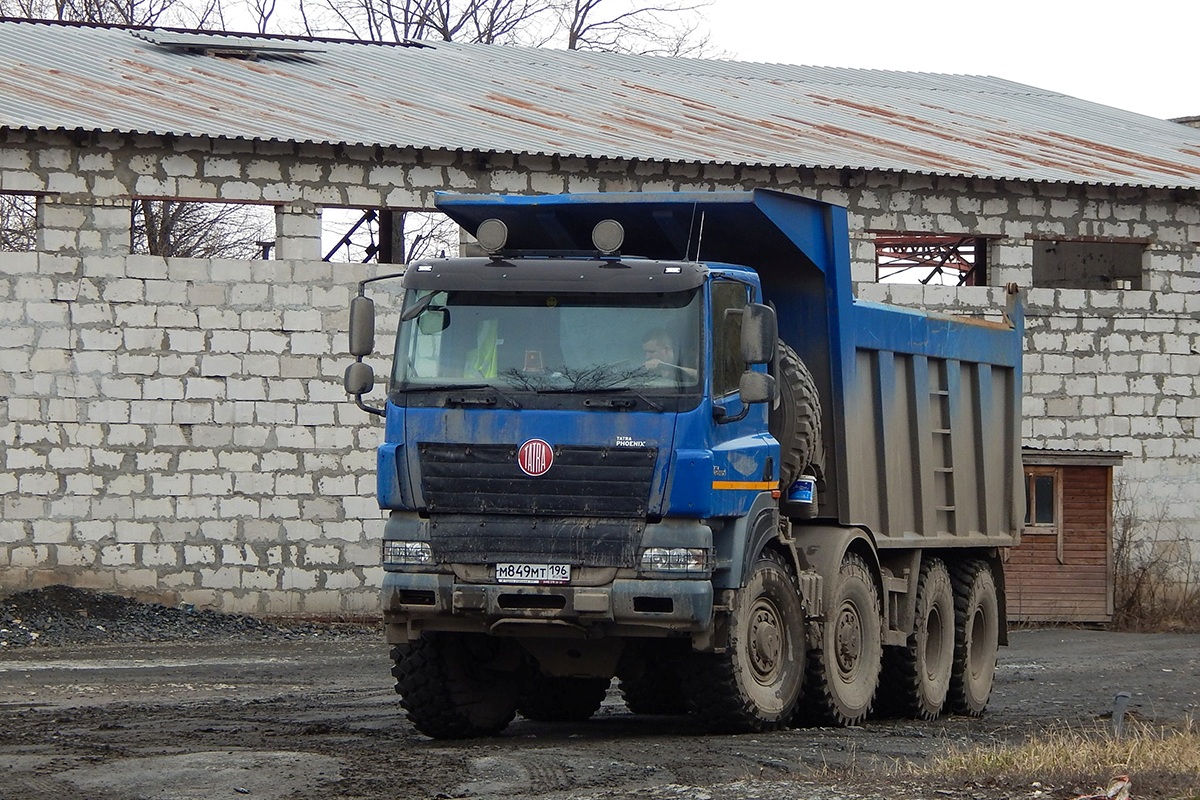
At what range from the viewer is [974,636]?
1325cm

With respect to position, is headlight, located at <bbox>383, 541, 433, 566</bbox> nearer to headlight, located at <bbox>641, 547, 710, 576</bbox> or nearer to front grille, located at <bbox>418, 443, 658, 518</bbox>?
front grille, located at <bbox>418, 443, 658, 518</bbox>

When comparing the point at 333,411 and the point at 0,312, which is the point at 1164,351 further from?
the point at 0,312

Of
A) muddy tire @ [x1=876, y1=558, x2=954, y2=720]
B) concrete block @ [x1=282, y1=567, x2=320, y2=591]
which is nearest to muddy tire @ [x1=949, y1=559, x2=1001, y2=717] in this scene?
muddy tire @ [x1=876, y1=558, x2=954, y2=720]

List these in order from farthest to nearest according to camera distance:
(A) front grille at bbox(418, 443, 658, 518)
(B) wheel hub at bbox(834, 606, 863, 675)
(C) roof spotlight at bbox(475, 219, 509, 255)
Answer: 1. (B) wheel hub at bbox(834, 606, 863, 675)
2. (C) roof spotlight at bbox(475, 219, 509, 255)
3. (A) front grille at bbox(418, 443, 658, 518)

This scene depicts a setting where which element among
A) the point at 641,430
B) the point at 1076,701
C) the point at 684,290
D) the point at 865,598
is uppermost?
the point at 684,290

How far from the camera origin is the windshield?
9.49 metres

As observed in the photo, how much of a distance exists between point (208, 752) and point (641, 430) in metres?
2.69

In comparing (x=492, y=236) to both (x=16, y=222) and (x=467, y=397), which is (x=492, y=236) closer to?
(x=467, y=397)

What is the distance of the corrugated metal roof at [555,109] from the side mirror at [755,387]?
9192 mm

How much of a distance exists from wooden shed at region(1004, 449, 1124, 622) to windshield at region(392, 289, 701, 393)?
40.7 feet

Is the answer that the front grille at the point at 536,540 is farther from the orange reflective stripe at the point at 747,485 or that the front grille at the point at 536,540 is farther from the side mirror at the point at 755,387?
the side mirror at the point at 755,387

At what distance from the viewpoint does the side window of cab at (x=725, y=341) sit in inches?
377

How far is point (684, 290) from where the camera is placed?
9523mm

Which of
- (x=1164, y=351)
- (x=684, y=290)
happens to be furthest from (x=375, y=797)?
(x=1164, y=351)
